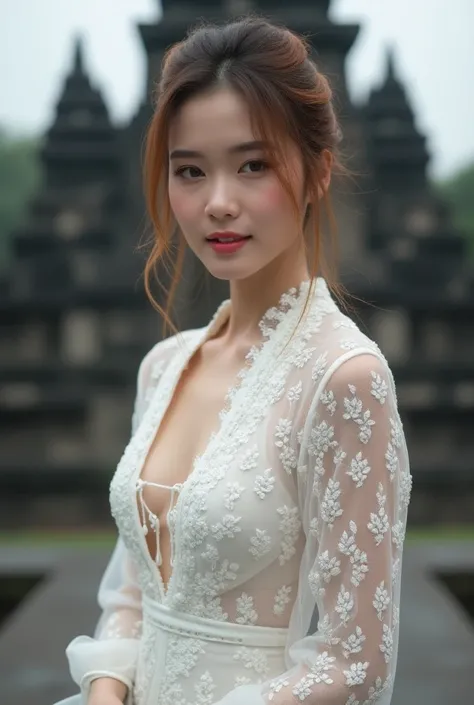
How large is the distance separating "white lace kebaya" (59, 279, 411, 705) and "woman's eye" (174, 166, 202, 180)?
26cm

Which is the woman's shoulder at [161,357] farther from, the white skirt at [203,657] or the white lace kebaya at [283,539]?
the white skirt at [203,657]

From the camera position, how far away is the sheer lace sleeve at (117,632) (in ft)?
5.24

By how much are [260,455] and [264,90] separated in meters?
0.54

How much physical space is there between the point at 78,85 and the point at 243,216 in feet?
47.8

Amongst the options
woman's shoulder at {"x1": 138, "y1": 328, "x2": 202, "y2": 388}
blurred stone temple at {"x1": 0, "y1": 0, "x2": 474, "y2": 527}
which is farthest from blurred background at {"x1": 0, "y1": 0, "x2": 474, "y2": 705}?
woman's shoulder at {"x1": 138, "y1": 328, "x2": 202, "y2": 388}

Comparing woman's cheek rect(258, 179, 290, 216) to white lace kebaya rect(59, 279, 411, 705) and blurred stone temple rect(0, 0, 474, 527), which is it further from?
blurred stone temple rect(0, 0, 474, 527)

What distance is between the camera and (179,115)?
1.46 meters

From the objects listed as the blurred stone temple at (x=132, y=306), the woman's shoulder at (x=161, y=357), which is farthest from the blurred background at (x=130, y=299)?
the woman's shoulder at (x=161, y=357)

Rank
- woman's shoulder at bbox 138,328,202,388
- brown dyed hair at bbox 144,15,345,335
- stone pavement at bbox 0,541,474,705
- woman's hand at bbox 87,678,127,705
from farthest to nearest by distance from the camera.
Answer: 1. stone pavement at bbox 0,541,474,705
2. woman's shoulder at bbox 138,328,202,388
3. woman's hand at bbox 87,678,127,705
4. brown dyed hair at bbox 144,15,345,335

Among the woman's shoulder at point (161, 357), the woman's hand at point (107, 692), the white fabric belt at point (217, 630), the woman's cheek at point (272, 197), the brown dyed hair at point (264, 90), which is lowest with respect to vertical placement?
the woman's hand at point (107, 692)

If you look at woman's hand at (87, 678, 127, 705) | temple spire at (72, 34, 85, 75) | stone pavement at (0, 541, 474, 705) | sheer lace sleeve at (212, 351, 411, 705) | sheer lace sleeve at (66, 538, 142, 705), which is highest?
temple spire at (72, 34, 85, 75)

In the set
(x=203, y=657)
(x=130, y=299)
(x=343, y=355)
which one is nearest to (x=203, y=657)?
(x=203, y=657)

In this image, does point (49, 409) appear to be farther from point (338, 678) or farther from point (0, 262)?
point (0, 262)

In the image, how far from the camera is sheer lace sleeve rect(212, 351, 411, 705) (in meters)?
1.27
